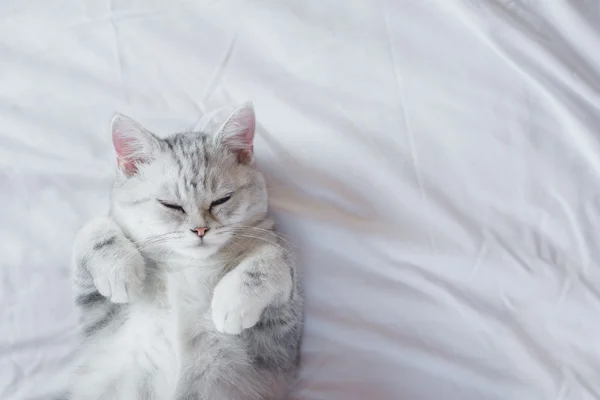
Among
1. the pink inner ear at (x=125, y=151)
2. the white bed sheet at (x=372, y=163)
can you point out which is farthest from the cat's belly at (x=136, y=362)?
the pink inner ear at (x=125, y=151)

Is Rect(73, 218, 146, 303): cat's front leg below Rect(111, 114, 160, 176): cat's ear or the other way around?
below

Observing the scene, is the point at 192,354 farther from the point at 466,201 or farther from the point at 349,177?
the point at 466,201

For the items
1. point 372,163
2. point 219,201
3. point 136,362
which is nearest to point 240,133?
point 219,201

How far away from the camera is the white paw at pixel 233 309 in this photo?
3.02 ft

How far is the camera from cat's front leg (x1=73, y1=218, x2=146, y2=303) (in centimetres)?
97

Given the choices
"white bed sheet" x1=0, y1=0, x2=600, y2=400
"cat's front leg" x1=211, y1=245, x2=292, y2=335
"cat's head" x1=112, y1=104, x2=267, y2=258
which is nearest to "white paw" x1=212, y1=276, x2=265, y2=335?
"cat's front leg" x1=211, y1=245, x2=292, y2=335

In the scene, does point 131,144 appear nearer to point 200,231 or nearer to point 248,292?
point 200,231

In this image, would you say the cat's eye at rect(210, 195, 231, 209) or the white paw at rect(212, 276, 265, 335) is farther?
the cat's eye at rect(210, 195, 231, 209)

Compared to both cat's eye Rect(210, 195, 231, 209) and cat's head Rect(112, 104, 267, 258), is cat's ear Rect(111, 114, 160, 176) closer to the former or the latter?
cat's head Rect(112, 104, 267, 258)

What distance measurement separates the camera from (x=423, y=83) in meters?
1.16

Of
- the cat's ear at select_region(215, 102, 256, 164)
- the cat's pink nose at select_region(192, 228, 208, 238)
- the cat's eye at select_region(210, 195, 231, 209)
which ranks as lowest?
the cat's pink nose at select_region(192, 228, 208, 238)

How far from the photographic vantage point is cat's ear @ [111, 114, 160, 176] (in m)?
1.01

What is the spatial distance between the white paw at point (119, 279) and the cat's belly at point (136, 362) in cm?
7

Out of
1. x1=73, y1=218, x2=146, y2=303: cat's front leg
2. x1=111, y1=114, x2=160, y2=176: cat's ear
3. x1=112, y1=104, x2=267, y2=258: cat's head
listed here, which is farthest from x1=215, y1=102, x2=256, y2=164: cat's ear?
x1=73, y1=218, x2=146, y2=303: cat's front leg
